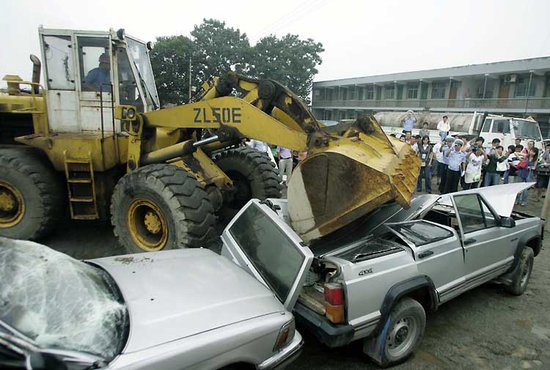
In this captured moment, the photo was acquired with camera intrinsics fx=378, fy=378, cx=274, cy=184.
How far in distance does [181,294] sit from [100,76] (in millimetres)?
4699

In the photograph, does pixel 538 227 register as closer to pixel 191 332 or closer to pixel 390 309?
pixel 390 309

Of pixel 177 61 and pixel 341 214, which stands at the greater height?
pixel 177 61

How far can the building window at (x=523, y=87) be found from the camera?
28.2 metres

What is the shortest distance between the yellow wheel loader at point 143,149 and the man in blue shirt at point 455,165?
6217 mm

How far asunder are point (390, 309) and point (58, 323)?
253 cm

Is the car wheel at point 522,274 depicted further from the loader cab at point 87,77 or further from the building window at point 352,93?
the building window at point 352,93

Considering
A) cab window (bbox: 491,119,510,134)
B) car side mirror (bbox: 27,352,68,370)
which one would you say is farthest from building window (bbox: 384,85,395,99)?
car side mirror (bbox: 27,352,68,370)

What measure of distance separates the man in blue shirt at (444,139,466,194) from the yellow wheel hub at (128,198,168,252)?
8749 mm

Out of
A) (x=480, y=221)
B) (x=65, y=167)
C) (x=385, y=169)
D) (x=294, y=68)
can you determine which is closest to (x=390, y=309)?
(x=385, y=169)

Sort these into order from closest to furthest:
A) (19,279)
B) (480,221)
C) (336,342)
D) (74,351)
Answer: (74,351), (19,279), (336,342), (480,221)

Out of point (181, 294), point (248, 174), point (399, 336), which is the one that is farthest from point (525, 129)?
point (181, 294)

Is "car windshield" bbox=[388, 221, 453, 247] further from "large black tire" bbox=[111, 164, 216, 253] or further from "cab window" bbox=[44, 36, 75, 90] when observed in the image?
"cab window" bbox=[44, 36, 75, 90]

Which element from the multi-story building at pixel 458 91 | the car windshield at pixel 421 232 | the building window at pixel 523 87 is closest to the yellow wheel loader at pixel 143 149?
the car windshield at pixel 421 232

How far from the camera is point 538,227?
17.8 ft
